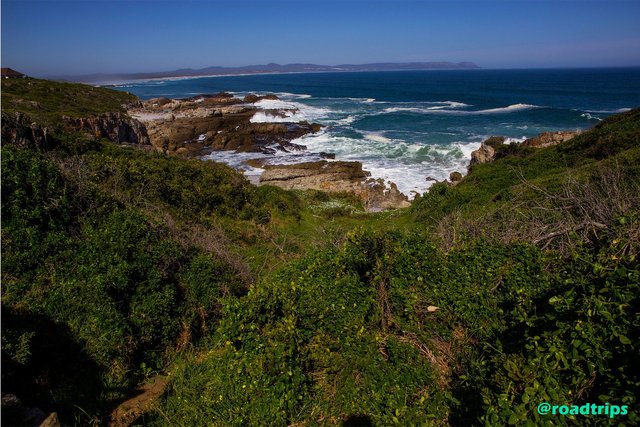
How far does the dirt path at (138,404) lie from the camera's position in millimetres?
5148

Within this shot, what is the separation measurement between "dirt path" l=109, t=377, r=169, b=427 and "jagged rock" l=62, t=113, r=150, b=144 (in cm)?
2454

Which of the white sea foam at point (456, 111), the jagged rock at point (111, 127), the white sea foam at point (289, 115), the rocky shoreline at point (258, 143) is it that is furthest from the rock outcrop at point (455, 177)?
the white sea foam at point (456, 111)

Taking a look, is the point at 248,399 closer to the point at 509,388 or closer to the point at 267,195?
the point at 509,388

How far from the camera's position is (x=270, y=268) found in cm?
1162

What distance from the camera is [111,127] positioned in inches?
1276

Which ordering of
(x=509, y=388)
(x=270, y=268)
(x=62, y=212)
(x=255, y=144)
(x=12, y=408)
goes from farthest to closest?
1. (x=255, y=144)
2. (x=270, y=268)
3. (x=62, y=212)
4. (x=12, y=408)
5. (x=509, y=388)

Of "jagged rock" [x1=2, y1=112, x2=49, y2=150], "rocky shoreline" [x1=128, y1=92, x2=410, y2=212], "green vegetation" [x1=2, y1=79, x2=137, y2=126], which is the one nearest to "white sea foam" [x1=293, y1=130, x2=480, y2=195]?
"rocky shoreline" [x1=128, y1=92, x2=410, y2=212]

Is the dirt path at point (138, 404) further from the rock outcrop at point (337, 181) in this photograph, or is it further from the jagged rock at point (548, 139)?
the jagged rock at point (548, 139)

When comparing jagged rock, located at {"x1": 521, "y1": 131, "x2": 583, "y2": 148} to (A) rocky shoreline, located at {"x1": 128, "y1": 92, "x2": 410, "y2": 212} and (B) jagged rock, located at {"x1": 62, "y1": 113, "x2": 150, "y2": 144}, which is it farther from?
(B) jagged rock, located at {"x1": 62, "y1": 113, "x2": 150, "y2": 144}

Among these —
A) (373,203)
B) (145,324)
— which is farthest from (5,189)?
(373,203)

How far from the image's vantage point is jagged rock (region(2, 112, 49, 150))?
40.8 feet

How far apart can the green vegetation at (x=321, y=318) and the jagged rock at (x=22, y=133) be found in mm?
5084

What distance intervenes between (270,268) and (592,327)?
9.23 m

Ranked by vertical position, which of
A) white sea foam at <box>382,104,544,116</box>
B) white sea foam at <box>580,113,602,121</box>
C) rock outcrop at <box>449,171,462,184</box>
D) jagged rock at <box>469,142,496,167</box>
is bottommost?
rock outcrop at <box>449,171,462,184</box>
